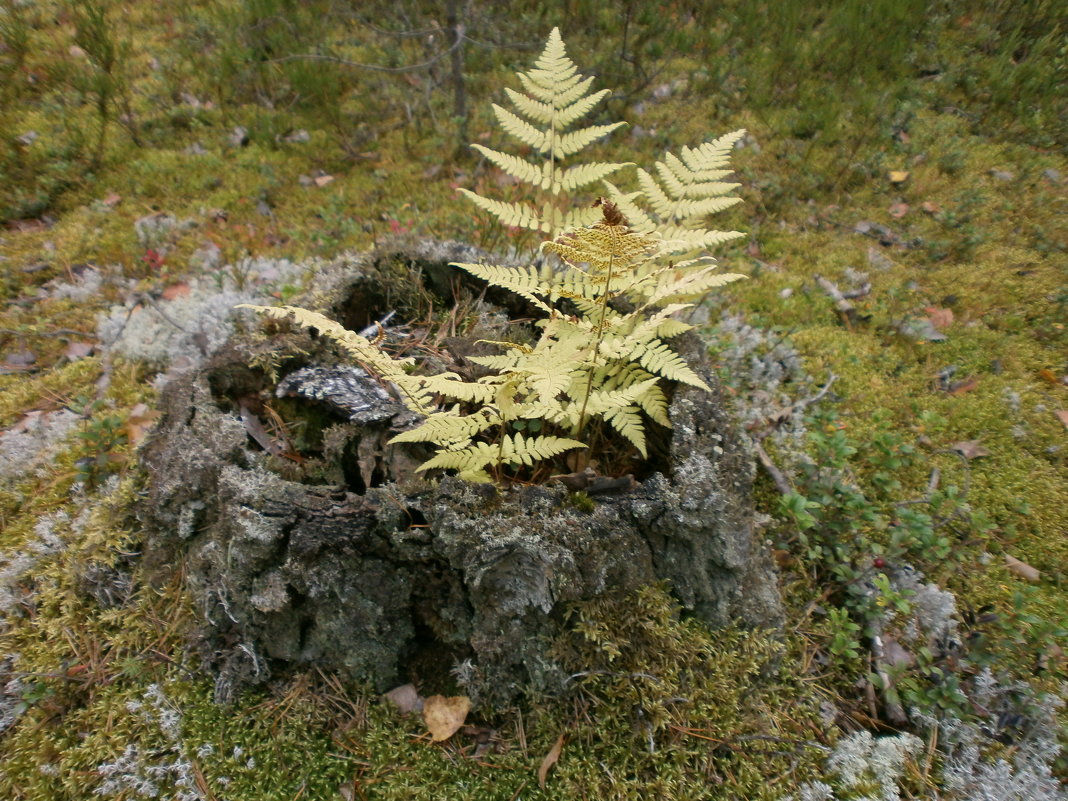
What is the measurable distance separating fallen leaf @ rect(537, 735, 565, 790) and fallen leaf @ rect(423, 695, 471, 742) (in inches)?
14.7

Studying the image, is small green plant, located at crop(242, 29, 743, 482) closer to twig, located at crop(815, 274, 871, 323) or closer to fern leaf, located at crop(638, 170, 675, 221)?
fern leaf, located at crop(638, 170, 675, 221)

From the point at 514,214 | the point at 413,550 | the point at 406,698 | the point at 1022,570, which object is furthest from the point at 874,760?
the point at 514,214

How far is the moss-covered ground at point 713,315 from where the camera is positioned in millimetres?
2322

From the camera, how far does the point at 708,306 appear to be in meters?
4.45

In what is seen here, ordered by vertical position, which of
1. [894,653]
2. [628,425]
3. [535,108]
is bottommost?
[894,653]

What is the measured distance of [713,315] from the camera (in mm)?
4445

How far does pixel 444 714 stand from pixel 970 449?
3.57 m

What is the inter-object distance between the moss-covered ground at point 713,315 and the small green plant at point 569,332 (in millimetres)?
828

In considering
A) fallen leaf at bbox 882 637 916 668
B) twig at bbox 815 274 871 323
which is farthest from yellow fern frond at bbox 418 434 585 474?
twig at bbox 815 274 871 323

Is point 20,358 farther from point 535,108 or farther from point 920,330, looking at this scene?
point 920,330

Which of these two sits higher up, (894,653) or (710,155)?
(710,155)

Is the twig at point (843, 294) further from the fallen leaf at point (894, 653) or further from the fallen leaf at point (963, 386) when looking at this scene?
the fallen leaf at point (894, 653)

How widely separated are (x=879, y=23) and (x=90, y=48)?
327 inches

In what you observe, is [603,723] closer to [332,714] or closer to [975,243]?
[332,714]
